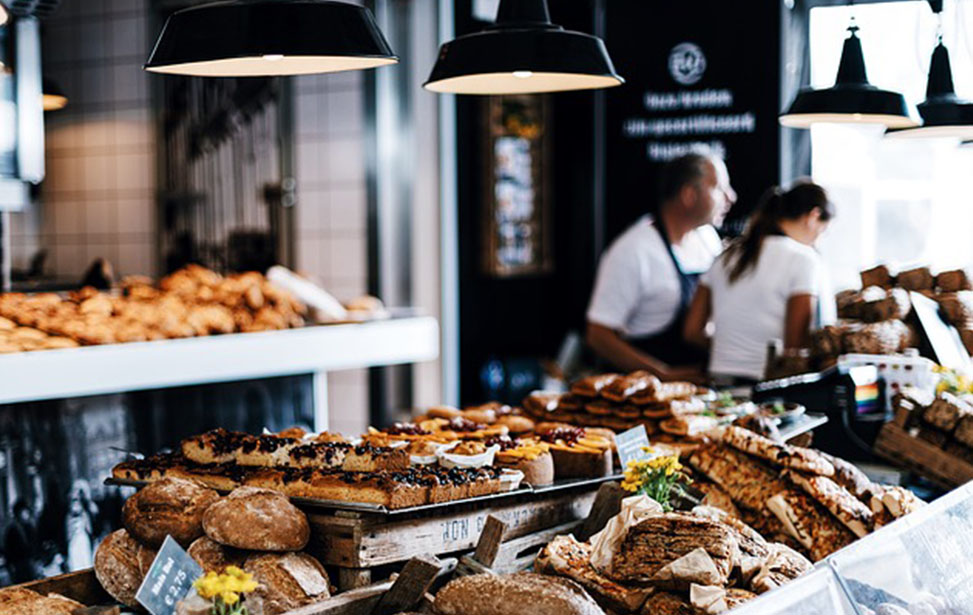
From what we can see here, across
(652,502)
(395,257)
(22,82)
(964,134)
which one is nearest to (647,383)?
(652,502)

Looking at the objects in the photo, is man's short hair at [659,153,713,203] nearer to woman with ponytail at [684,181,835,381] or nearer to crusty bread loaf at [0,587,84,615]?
woman with ponytail at [684,181,835,381]

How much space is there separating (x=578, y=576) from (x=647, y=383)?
1.41 meters

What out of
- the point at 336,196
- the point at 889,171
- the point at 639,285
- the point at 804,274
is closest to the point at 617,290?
the point at 639,285

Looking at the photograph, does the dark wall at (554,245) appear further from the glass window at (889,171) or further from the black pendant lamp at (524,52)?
the black pendant lamp at (524,52)

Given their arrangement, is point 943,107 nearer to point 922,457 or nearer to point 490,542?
point 922,457

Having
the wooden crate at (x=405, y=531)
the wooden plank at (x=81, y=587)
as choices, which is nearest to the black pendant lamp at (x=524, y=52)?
the wooden crate at (x=405, y=531)

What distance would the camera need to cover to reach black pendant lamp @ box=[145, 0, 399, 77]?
88.2 inches

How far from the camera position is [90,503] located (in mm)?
4395

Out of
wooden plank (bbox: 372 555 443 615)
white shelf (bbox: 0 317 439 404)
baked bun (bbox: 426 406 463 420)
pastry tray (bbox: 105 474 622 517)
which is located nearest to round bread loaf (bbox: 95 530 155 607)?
pastry tray (bbox: 105 474 622 517)

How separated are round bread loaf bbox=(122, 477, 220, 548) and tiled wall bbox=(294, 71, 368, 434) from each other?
519cm

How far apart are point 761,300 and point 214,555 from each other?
3.72m

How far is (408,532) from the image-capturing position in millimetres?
2301

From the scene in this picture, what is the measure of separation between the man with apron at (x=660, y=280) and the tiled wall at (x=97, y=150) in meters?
3.86

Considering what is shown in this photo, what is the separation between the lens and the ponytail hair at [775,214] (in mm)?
5359
